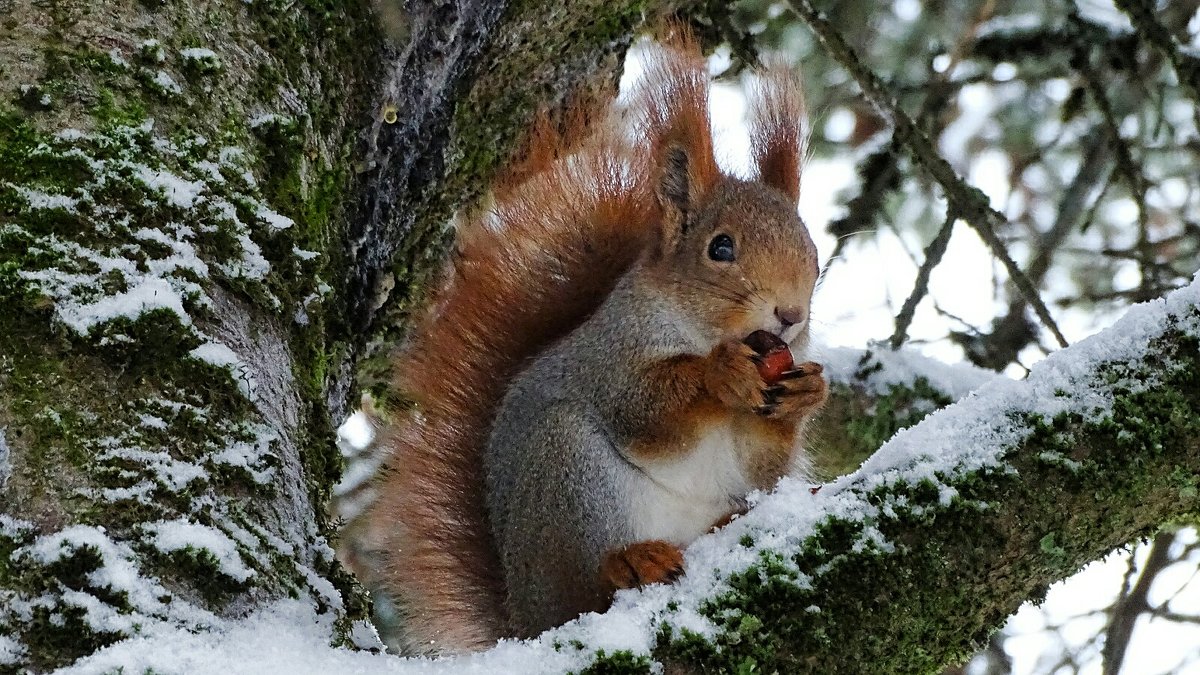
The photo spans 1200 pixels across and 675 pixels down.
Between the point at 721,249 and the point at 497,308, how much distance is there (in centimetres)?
43

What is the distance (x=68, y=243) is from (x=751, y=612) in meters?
0.91

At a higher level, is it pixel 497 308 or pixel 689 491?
pixel 497 308

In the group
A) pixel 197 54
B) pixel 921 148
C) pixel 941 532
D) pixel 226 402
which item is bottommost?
pixel 941 532

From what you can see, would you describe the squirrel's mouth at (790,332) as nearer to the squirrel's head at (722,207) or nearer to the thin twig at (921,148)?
the squirrel's head at (722,207)

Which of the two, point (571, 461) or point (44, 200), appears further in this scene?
point (571, 461)

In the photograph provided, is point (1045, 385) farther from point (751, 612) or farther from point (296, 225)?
point (296, 225)

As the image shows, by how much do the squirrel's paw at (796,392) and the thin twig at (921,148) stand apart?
0.70 m

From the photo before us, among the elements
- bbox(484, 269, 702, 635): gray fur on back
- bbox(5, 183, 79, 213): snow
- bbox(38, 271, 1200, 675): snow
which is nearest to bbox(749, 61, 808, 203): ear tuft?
bbox(484, 269, 702, 635): gray fur on back

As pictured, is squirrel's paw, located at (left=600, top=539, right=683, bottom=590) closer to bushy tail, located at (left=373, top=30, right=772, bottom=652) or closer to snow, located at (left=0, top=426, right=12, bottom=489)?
bushy tail, located at (left=373, top=30, right=772, bottom=652)

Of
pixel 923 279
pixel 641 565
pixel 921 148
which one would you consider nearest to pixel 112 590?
pixel 641 565

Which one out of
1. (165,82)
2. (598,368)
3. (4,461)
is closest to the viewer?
(4,461)

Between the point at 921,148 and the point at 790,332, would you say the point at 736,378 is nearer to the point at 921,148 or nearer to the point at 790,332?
the point at 790,332

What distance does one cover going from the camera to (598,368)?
6.68ft

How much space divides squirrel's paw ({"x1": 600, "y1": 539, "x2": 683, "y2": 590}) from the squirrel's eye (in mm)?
702
